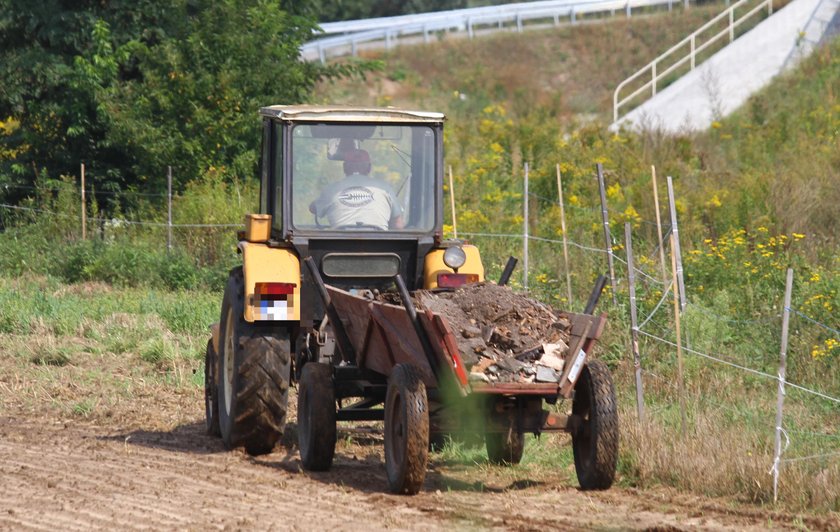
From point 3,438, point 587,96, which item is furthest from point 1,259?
point 587,96

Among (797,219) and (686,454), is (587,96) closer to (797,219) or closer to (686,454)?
(797,219)

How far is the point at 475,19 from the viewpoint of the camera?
4112 cm

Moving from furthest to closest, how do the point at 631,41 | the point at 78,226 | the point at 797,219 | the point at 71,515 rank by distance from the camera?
the point at 631,41 < the point at 78,226 < the point at 797,219 < the point at 71,515

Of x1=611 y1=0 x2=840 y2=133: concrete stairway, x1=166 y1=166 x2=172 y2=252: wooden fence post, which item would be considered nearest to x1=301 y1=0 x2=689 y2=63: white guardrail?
x1=611 y1=0 x2=840 y2=133: concrete stairway

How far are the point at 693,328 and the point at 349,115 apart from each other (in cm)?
374

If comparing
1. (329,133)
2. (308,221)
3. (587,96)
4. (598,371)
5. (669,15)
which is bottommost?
(598,371)

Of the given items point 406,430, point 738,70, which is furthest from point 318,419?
point 738,70

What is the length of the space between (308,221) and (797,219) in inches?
344

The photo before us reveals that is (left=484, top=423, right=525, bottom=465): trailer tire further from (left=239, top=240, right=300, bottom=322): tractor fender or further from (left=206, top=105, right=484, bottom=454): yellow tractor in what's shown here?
(left=239, top=240, right=300, bottom=322): tractor fender

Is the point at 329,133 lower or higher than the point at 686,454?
higher

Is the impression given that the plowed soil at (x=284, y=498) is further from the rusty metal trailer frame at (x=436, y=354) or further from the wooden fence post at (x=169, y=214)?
the wooden fence post at (x=169, y=214)

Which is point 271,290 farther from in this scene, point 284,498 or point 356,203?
point 284,498

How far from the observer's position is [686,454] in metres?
7.84

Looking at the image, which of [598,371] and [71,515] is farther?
[598,371]
